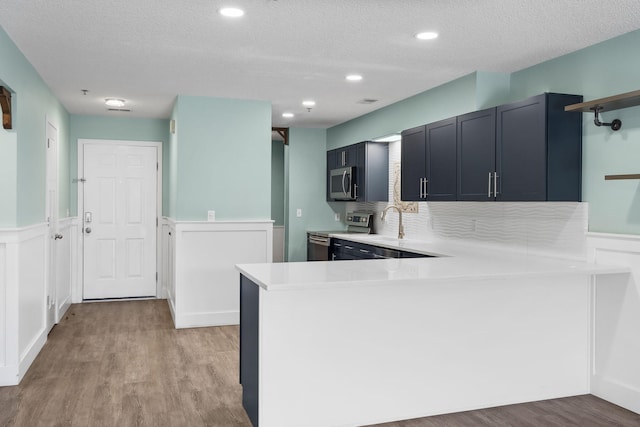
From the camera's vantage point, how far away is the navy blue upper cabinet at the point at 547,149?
3.56m

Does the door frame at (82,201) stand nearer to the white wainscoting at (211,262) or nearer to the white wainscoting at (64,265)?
the white wainscoting at (64,265)

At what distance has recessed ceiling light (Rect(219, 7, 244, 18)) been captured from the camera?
3004 millimetres

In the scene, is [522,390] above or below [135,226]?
below

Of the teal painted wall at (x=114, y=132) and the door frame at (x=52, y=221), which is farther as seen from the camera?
the teal painted wall at (x=114, y=132)

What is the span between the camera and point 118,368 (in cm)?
409

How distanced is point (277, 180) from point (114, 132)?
9.92 ft

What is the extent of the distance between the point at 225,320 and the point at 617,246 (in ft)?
12.1

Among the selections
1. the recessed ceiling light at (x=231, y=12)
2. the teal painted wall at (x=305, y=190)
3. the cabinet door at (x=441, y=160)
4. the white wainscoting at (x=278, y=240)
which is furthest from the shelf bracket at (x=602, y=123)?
the white wainscoting at (x=278, y=240)

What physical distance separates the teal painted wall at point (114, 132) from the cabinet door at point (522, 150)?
14.5ft

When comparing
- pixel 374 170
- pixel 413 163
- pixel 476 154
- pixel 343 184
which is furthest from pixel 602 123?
pixel 343 184

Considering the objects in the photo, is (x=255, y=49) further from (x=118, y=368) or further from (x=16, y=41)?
(x=118, y=368)

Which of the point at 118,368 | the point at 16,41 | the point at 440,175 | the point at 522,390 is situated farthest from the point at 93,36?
the point at 522,390

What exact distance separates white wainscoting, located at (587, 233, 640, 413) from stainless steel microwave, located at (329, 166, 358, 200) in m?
3.39

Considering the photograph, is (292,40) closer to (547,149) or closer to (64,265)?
(547,149)
